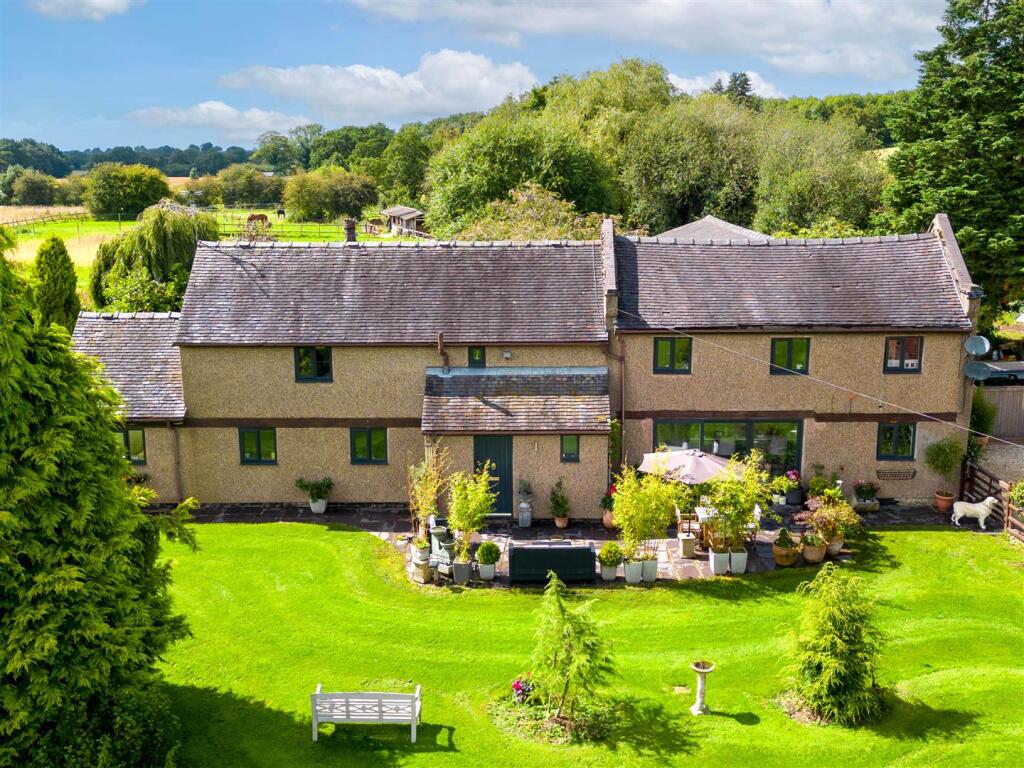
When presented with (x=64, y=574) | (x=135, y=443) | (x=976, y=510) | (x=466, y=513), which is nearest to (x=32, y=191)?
(x=135, y=443)

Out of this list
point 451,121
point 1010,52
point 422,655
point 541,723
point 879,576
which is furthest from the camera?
point 451,121

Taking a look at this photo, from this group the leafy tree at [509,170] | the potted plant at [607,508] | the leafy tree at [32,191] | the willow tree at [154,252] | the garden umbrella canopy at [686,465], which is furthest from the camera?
the leafy tree at [32,191]

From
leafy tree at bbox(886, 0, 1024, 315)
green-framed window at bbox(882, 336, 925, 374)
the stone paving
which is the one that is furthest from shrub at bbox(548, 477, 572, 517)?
leafy tree at bbox(886, 0, 1024, 315)

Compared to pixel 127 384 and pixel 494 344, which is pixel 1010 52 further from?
pixel 127 384

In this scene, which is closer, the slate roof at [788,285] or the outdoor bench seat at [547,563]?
the outdoor bench seat at [547,563]

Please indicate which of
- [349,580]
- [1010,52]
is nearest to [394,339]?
[349,580]

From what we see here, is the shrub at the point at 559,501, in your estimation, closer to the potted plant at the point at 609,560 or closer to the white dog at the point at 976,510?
the potted plant at the point at 609,560

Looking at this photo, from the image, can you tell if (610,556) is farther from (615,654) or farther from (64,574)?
(64,574)

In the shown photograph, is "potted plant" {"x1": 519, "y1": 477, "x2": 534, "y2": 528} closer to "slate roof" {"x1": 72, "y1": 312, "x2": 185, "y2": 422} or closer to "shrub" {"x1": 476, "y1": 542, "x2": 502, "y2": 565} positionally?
"shrub" {"x1": 476, "y1": 542, "x2": 502, "y2": 565}

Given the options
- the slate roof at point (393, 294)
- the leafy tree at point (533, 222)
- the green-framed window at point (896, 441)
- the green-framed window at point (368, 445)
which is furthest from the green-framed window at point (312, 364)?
the leafy tree at point (533, 222)
